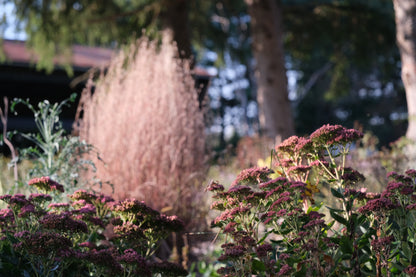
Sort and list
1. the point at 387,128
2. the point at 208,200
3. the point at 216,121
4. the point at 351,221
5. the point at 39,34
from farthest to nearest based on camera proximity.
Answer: the point at 387,128
the point at 39,34
the point at 216,121
the point at 208,200
the point at 351,221

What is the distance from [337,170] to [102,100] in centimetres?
282

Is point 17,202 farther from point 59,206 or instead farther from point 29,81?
point 29,81

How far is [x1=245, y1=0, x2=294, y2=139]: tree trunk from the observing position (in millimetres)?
6055

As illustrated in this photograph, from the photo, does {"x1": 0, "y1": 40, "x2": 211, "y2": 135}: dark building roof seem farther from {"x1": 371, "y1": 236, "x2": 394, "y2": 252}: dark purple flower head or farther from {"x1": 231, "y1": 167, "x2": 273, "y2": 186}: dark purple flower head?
{"x1": 371, "y1": 236, "x2": 394, "y2": 252}: dark purple flower head

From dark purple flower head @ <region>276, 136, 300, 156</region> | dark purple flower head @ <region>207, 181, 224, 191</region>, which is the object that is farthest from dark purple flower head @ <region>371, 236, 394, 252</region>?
dark purple flower head @ <region>207, 181, 224, 191</region>

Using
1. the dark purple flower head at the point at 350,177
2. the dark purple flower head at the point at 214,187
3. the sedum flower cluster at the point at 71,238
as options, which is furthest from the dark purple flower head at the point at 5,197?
the dark purple flower head at the point at 350,177

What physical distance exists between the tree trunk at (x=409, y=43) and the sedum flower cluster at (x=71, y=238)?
14.1 feet

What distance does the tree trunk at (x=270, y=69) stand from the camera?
6.05 m

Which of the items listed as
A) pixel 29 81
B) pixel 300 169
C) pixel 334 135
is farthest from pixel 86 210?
pixel 29 81

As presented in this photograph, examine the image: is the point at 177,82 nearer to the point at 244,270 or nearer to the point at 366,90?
the point at 244,270

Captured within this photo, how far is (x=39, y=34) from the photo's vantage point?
714 cm

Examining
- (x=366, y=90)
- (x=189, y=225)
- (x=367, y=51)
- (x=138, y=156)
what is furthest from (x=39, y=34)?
(x=366, y=90)

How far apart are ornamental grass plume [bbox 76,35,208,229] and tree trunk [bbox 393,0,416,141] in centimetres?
287

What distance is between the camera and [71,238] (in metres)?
1.78
